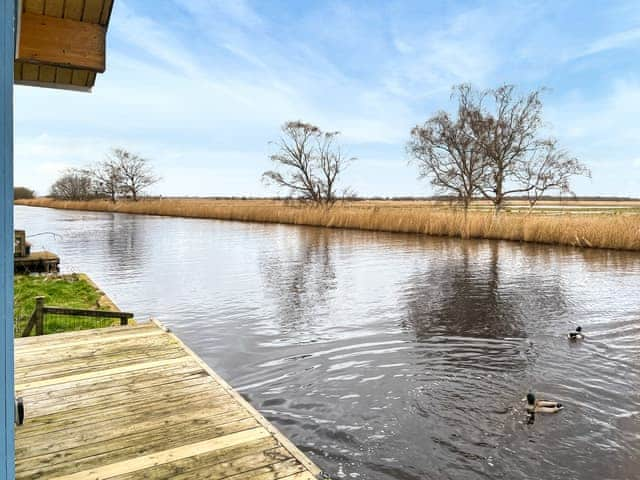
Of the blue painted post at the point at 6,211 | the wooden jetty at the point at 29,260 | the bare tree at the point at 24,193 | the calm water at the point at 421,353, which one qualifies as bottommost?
the calm water at the point at 421,353

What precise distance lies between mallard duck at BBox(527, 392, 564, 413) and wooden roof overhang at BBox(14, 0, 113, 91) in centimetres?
435

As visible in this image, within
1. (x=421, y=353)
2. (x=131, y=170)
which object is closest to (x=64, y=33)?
(x=421, y=353)

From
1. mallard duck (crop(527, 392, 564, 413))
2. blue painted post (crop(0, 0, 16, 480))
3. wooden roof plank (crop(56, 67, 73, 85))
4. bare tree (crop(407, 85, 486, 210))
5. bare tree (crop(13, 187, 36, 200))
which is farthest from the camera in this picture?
bare tree (crop(13, 187, 36, 200))

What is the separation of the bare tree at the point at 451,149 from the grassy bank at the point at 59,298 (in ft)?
75.5

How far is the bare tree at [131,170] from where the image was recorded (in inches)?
2196

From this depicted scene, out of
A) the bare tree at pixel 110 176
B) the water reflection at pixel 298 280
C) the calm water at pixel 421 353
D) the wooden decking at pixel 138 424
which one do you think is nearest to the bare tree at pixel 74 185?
the bare tree at pixel 110 176

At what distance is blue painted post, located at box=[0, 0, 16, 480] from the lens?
130cm

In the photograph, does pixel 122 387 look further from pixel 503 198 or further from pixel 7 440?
pixel 503 198

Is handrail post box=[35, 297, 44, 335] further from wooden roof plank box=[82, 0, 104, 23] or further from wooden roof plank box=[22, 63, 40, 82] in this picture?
Result: wooden roof plank box=[82, 0, 104, 23]

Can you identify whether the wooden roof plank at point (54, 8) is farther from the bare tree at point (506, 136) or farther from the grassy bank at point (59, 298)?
the bare tree at point (506, 136)

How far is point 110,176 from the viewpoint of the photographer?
5559 centimetres

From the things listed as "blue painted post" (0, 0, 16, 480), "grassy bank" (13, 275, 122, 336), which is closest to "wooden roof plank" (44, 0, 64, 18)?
"blue painted post" (0, 0, 16, 480)

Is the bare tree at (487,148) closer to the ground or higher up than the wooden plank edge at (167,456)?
higher up

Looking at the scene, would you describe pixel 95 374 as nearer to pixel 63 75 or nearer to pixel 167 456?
pixel 167 456
